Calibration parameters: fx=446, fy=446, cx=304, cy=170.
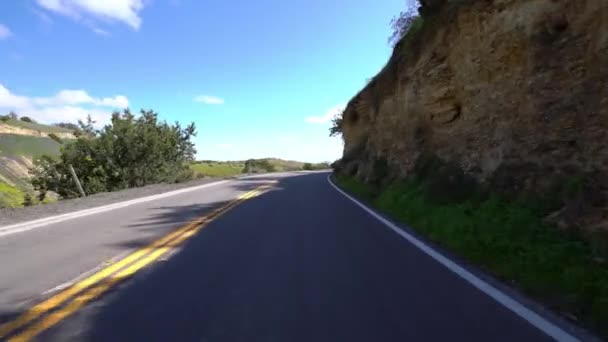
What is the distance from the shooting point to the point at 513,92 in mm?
9883

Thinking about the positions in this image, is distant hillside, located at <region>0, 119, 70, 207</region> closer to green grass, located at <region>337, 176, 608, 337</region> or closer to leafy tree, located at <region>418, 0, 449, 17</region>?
leafy tree, located at <region>418, 0, 449, 17</region>

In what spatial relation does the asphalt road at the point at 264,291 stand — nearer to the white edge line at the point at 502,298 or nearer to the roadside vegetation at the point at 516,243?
the white edge line at the point at 502,298

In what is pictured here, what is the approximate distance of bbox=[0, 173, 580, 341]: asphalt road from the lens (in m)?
3.70

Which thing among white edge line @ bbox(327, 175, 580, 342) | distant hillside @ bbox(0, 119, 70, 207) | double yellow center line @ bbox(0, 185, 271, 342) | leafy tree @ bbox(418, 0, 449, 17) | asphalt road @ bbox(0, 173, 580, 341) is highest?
leafy tree @ bbox(418, 0, 449, 17)

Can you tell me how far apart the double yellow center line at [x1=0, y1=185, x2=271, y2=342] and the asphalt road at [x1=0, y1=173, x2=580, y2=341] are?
0.11 m

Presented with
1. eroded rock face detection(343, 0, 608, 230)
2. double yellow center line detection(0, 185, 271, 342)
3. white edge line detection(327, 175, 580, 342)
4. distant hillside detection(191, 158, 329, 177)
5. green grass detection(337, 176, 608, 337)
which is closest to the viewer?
white edge line detection(327, 175, 580, 342)

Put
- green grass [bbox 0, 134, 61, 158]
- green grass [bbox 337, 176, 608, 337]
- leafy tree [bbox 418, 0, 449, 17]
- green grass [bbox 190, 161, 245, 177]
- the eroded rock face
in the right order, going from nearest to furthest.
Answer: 1. green grass [bbox 337, 176, 608, 337]
2. the eroded rock face
3. leafy tree [bbox 418, 0, 449, 17]
4. green grass [bbox 0, 134, 61, 158]
5. green grass [bbox 190, 161, 245, 177]

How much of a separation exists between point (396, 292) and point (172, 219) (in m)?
7.65

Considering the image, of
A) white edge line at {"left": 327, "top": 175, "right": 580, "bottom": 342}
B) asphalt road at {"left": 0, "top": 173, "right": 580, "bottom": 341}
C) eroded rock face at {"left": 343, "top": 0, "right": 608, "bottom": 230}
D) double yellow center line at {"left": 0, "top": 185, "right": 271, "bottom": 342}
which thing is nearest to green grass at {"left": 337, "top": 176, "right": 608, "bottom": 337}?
white edge line at {"left": 327, "top": 175, "right": 580, "bottom": 342}

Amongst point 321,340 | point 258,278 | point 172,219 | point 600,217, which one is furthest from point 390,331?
point 172,219

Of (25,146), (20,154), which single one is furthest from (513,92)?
(25,146)

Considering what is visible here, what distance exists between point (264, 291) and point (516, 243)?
12.4ft

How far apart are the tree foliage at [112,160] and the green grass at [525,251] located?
2740cm

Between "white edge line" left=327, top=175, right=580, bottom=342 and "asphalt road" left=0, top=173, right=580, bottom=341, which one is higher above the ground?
"asphalt road" left=0, top=173, right=580, bottom=341
